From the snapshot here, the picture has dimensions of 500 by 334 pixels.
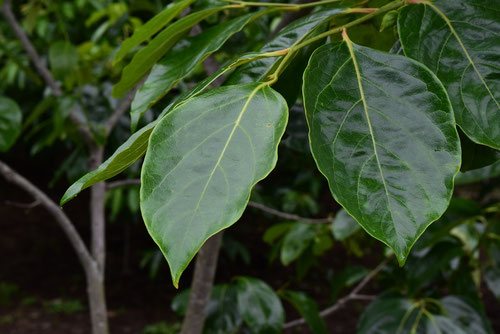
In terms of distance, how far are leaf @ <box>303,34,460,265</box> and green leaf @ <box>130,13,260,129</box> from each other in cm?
21

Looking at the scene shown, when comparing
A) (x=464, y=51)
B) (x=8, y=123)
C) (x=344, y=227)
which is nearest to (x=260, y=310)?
(x=344, y=227)

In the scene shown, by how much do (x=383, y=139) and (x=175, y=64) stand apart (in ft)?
1.12

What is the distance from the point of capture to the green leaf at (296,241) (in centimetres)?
208

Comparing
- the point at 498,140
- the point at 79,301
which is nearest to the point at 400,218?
the point at 498,140

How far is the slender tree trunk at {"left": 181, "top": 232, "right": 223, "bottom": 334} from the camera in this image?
1313 mm

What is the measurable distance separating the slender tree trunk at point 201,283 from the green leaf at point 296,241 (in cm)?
70

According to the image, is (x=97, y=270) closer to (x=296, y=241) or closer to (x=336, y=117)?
(x=296, y=241)

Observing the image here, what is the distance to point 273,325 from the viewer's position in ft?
5.89

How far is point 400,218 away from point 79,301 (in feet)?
13.2

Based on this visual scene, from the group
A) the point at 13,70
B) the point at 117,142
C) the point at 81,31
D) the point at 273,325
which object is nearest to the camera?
the point at 273,325

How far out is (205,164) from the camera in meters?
0.53

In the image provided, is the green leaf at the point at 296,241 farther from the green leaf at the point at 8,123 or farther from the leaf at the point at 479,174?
the green leaf at the point at 8,123

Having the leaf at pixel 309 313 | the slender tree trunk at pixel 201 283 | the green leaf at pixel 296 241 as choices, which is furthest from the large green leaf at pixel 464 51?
the green leaf at pixel 296 241

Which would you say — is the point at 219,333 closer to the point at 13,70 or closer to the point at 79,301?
the point at 13,70
